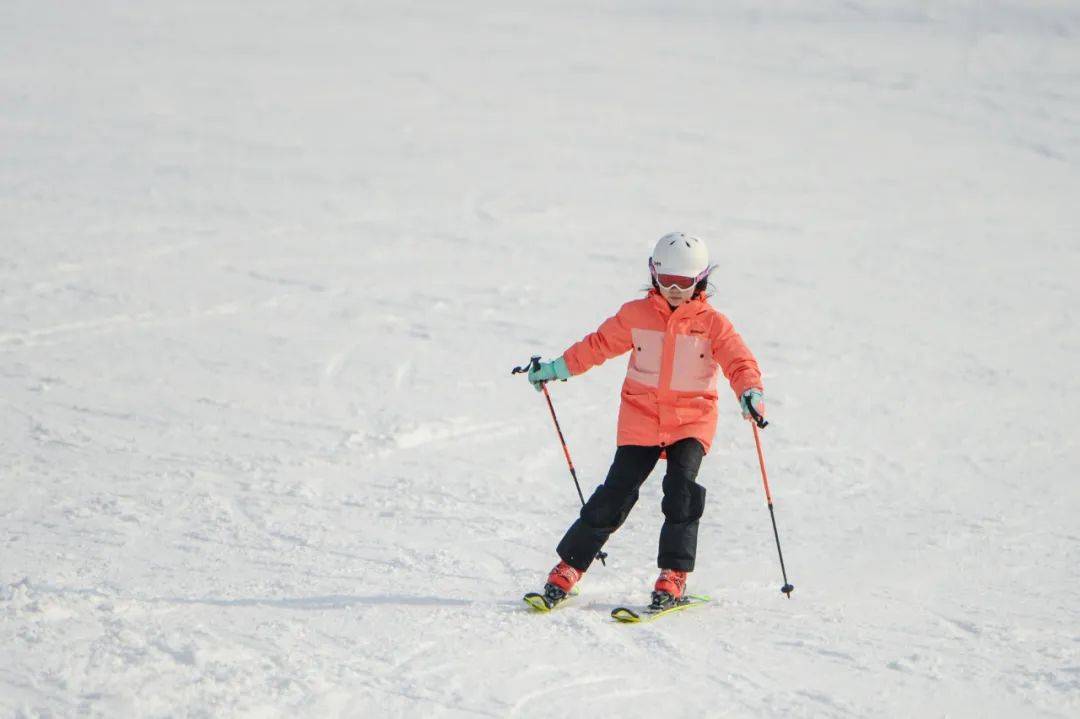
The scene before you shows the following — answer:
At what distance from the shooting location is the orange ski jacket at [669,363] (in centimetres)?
469

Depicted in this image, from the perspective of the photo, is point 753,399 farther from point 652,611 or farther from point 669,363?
point 652,611

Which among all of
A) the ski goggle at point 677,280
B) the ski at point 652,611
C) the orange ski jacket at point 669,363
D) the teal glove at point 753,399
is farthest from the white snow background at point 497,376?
the ski goggle at point 677,280

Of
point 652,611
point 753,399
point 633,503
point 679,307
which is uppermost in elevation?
point 679,307

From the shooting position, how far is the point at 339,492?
625 cm

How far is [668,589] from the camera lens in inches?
184

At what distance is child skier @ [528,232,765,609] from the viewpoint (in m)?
4.66

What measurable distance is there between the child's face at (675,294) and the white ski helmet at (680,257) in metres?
0.07

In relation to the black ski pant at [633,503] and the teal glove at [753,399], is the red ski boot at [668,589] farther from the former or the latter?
the teal glove at [753,399]

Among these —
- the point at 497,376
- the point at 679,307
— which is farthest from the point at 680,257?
the point at 497,376

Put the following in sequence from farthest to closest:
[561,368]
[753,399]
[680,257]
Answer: [561,368] → [680,257] → [753,399]

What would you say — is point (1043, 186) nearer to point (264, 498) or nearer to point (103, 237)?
point (103, 237)

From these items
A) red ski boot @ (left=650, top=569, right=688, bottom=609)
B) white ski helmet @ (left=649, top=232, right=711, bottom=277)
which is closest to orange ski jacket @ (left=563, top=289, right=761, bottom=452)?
white ski helmet @ (left=649, top=232, right=711, bottom=277)

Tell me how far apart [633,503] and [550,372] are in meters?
0.63

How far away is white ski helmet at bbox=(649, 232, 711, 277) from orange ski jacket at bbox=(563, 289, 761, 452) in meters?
0.14
